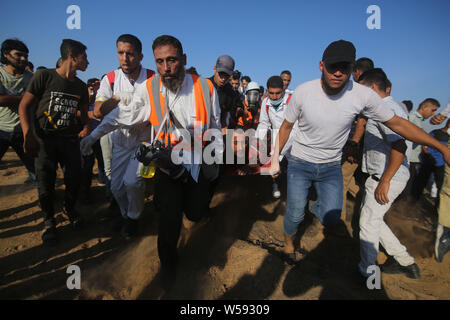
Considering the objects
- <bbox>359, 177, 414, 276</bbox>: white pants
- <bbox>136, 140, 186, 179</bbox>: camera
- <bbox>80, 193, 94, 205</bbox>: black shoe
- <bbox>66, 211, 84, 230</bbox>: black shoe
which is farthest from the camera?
<bbox>80, 193, 94, 205</bbox>: black shoe

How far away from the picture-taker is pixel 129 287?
7.72 feet

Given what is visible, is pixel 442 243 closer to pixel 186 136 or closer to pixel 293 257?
pixel 293 257

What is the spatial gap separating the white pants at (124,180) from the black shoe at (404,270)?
3109 mm

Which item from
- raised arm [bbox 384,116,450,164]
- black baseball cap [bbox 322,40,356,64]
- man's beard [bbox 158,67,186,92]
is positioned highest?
black baseball cap [bbox 322,40,356,64]

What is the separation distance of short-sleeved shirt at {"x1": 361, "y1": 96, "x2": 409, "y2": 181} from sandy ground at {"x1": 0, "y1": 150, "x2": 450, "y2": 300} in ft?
4.07

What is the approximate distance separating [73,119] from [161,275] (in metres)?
2.28

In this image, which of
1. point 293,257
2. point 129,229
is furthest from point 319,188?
point 129,229

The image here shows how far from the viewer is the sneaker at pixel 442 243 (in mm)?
2906

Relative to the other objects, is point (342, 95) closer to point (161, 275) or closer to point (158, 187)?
point (158, 187)

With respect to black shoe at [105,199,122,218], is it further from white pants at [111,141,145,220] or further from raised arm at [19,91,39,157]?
raised arm at [19,91,39,157]

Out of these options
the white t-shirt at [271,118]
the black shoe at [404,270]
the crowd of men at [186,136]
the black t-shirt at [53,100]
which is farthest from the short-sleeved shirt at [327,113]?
the black t-shirt at [53,100]

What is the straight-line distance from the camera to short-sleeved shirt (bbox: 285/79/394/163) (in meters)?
2.12

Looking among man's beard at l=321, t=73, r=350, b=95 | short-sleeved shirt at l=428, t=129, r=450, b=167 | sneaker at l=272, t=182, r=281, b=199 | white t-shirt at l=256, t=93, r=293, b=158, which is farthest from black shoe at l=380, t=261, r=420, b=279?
short-sleeved shirt at l=428, t=129, r=450, b=167

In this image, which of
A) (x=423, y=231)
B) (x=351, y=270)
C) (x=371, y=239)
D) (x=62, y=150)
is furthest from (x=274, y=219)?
(x=62, y=150)
